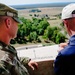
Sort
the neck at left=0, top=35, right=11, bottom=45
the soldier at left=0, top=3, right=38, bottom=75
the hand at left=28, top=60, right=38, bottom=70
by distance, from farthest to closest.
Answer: the hand at left=28, top=60, right=38, bottom=70, the neck at left=0, top=35, right=11, bottom=45, the soldier at left=0, top=3, right=38, bottom=75

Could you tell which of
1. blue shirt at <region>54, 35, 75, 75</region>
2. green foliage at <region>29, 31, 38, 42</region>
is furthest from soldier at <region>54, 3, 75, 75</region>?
green foliage at <region>29, 31, 38, 42</region>

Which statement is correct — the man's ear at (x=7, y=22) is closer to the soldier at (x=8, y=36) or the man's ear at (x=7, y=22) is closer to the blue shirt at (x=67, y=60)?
the soldier at (x=8, y=36)

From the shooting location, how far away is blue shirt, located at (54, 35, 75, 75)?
1.55m

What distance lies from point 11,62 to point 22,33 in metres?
30.4

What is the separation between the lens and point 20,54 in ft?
6.98

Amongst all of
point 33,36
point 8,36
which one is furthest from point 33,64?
point 33,36

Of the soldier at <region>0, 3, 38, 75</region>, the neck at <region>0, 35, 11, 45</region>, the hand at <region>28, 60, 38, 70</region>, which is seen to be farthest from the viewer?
the hand at <region>28, 60, 38, 70</region>

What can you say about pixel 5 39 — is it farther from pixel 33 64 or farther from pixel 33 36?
pixel 33 36

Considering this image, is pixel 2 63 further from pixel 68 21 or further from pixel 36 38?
pixel 36 38

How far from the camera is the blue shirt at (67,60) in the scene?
155 centimetres

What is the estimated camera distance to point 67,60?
1.56 meters

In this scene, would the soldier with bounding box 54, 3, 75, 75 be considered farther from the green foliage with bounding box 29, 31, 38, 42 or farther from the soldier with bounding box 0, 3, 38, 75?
the green foliage with bounding box 29, 31, 38, 42

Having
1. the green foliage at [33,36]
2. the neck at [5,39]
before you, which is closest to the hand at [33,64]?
the neck at [5,39]

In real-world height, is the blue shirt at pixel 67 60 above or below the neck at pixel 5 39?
below
